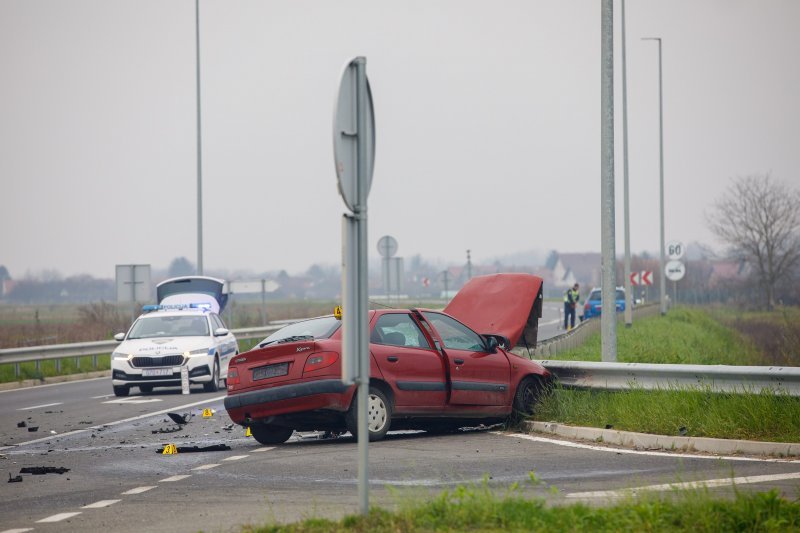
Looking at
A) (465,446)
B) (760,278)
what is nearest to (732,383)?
(465,446)

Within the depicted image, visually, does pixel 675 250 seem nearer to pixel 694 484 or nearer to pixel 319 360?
pixel 319 360

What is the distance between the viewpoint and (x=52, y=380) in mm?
31031

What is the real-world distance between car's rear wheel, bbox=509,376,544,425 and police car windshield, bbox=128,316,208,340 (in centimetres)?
1114

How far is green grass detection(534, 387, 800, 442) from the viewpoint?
1217 cm

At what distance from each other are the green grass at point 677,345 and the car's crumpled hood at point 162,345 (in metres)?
6.88

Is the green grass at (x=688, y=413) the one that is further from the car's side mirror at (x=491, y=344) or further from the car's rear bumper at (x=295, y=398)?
the car's rear bumper at (x=295, y=398)

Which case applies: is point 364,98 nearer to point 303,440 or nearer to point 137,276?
point 303,440

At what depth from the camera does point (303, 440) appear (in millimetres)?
15391

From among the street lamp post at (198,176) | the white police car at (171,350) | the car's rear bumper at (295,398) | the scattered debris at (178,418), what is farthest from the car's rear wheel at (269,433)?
the street lamp post at (198,176)

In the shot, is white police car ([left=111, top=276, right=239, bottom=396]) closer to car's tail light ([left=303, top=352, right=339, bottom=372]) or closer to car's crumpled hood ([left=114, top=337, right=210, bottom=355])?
car's crumpled hood ([left=114, top=337, right=210, bottom=355])

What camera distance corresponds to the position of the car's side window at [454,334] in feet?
50.2

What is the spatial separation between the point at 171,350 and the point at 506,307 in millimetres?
8381

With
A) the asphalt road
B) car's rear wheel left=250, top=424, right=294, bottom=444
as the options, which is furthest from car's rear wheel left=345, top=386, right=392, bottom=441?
car's rear wheel left=250, top=424, right=294, bottom=444

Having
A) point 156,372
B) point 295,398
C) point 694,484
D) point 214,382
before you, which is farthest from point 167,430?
point 694,484
